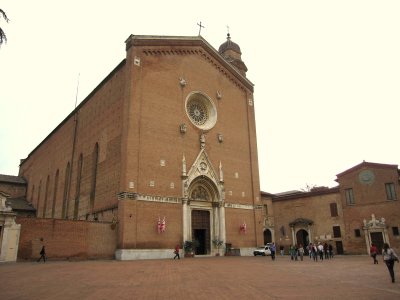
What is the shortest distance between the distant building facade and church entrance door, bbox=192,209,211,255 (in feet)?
57.2

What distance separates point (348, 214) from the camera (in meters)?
40.2

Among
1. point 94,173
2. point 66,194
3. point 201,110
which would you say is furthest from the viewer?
point 66,194

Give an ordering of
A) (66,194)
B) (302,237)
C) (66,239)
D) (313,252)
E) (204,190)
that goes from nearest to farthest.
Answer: (66,239), (313,252), (204,190), (66,194), (302,237)

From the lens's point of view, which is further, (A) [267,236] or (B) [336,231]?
(A) [267,236]

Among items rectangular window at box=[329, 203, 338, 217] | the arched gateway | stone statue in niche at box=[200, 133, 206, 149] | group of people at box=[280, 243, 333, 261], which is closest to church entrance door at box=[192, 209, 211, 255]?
the arched gateway

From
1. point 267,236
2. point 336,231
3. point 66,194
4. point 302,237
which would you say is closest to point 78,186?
point 66,194

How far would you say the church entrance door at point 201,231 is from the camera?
31031 mm

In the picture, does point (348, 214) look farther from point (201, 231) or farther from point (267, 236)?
point (201, 231)

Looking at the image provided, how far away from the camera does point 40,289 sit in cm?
1041

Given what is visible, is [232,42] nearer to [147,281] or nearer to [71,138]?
[71,138]

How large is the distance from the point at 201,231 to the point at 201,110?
11.9m

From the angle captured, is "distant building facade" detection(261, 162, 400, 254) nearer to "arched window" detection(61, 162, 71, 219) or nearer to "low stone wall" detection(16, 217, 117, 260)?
"arched window" detection(61, 162, 71, 219)

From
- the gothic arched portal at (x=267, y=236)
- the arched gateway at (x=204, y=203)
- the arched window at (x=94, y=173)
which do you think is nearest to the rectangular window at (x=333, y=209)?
the gothic arched portal at (x=267, y=236)

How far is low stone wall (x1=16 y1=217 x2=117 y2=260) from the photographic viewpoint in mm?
23359
